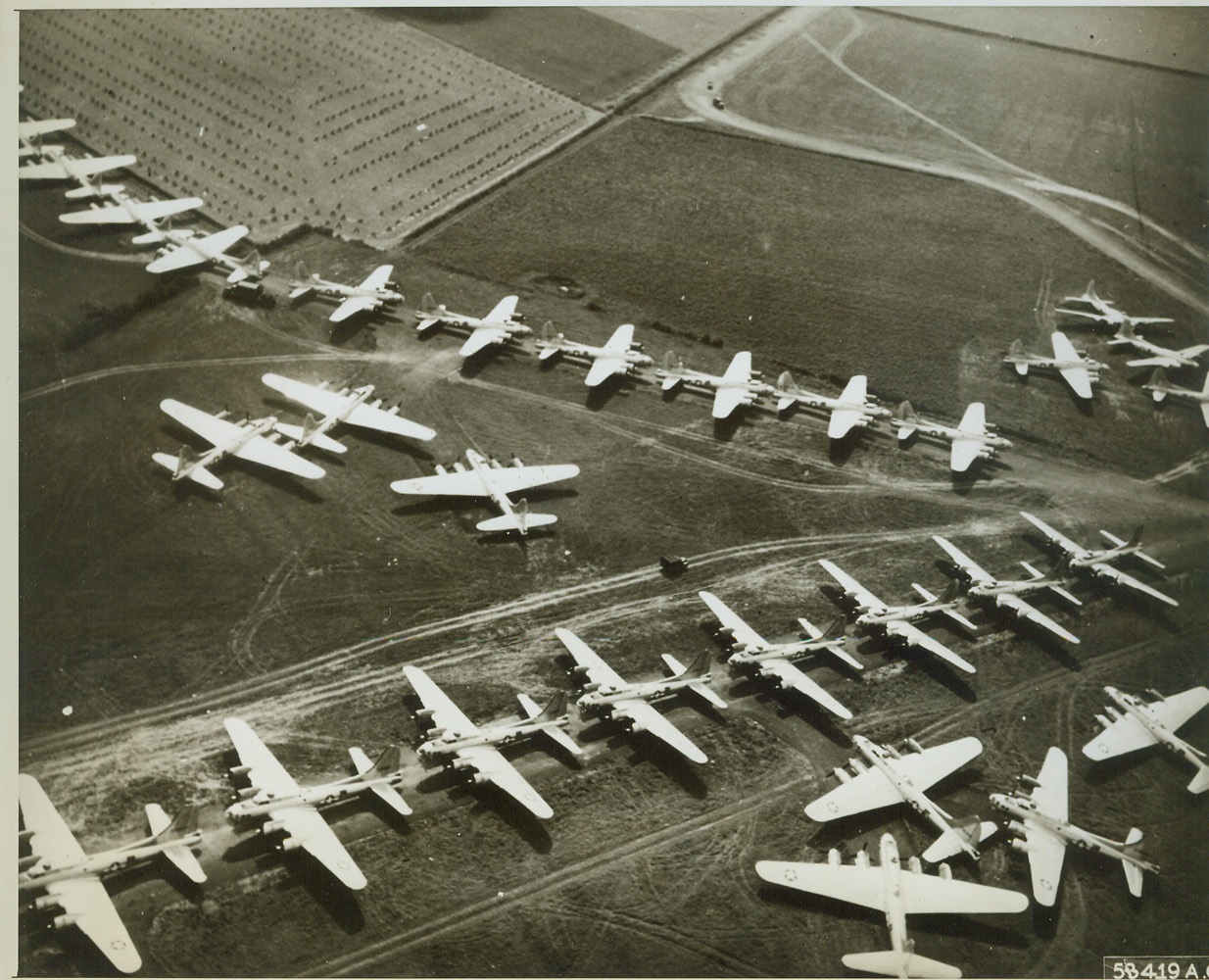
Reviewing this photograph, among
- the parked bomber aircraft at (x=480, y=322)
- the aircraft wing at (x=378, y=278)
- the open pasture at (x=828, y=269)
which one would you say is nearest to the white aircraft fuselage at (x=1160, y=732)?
the open pasture at (x=828, y=269)

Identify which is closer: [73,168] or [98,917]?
[98,917]

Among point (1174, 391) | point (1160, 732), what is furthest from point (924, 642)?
point (1174, 391)

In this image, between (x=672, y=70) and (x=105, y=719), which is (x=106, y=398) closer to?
(x=105, y=719)

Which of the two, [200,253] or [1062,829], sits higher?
[200,253]

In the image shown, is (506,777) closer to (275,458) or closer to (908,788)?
(908,788)

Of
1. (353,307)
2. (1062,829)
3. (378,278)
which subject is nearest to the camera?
(1062,829)

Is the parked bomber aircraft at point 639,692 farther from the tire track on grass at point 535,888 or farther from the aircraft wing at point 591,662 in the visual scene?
the tire track on grass at point 535,888

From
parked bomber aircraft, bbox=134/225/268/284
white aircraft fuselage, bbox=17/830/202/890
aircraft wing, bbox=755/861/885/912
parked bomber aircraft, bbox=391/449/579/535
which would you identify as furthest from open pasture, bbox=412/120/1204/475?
white aircraft fuselage, bbox=17/830/202/890
